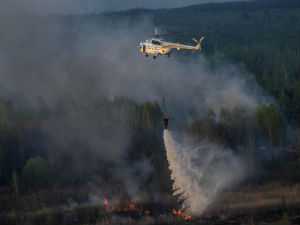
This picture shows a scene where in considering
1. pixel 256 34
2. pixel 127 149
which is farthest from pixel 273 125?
pixel 256 34

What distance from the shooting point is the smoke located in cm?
4806

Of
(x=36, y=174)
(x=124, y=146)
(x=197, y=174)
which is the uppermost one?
(x=124, y=146)

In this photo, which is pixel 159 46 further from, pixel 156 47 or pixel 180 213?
pixel 180 213

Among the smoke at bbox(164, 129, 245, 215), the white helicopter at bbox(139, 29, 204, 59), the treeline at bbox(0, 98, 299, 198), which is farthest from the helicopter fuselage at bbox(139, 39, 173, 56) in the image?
the treeline at bbox(0, 98, 299, 198)

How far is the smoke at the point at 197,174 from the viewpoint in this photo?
48062 mm

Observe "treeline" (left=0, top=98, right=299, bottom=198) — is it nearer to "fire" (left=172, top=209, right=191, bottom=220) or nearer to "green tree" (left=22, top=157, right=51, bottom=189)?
"green tree" (left=22, top=157, right=51, bottom=189)

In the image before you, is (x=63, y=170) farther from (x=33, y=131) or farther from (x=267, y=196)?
(x=267, y=196)

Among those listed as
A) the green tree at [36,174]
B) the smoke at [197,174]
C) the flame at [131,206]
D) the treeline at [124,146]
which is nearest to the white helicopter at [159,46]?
the smoke at [197,174]

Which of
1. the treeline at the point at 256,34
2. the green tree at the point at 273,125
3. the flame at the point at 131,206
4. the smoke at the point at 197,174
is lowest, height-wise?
the flame at the point at 131,206

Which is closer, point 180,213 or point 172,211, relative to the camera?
point 180,213

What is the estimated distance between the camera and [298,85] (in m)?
79.2

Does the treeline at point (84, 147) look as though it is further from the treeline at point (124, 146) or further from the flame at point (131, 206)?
the flame at point (131, 206)

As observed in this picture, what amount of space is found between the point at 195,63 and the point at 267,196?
4574 cm

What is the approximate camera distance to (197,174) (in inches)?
1949
